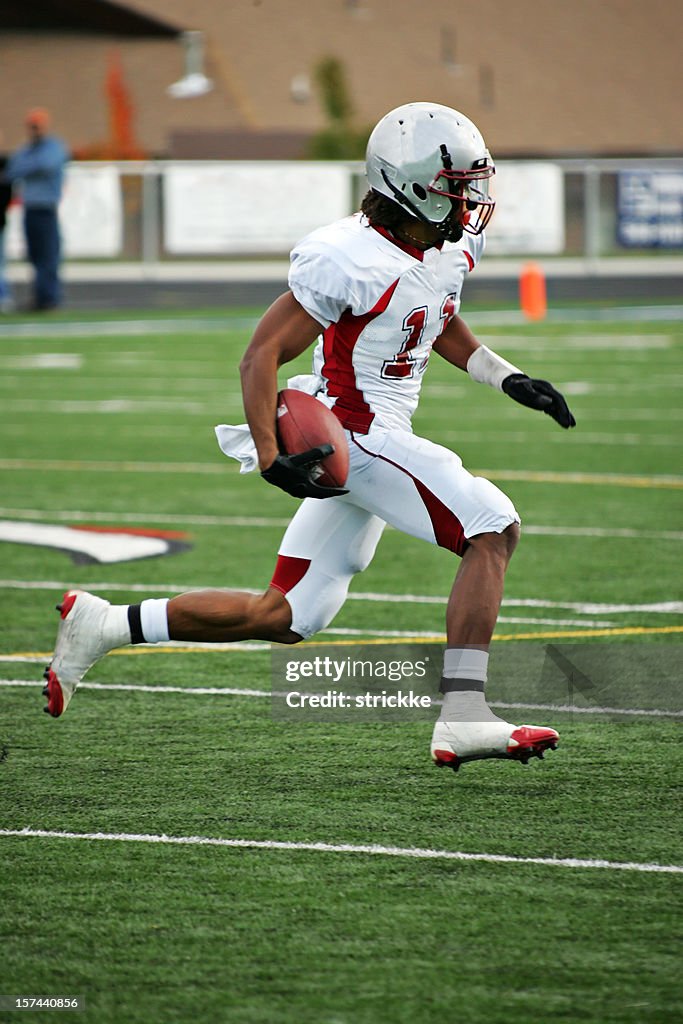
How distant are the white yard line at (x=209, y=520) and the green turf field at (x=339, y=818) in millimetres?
30

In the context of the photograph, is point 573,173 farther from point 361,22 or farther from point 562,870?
point 562,870

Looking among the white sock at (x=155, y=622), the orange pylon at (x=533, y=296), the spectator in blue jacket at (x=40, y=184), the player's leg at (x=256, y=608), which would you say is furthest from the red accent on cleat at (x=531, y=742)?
the orange pylon at (x=533, y=296)

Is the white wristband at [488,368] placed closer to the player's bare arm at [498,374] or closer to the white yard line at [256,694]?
the player's bare arm at [498,374]

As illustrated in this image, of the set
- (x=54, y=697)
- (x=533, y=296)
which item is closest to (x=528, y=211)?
(x=533, y=296)

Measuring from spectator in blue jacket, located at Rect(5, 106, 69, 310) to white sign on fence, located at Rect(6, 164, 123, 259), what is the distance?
169 inches

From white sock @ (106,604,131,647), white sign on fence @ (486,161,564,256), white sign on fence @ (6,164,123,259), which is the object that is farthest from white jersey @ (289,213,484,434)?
white sign on fence @ (486,161,564,256)

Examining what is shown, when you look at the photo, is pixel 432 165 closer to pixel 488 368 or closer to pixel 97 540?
pixel 488 368

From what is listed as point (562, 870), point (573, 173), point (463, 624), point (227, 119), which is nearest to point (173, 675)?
point (463, 624)

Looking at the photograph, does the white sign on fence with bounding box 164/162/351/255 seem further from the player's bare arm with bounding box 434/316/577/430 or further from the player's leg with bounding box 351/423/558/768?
the player's leg with bounding box 351/423/558/768

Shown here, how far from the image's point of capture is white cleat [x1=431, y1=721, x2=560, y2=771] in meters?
4.51

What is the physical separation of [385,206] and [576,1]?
139ft

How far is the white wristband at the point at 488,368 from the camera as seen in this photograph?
515cm

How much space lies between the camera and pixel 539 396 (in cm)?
499

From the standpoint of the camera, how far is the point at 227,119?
144 ft
